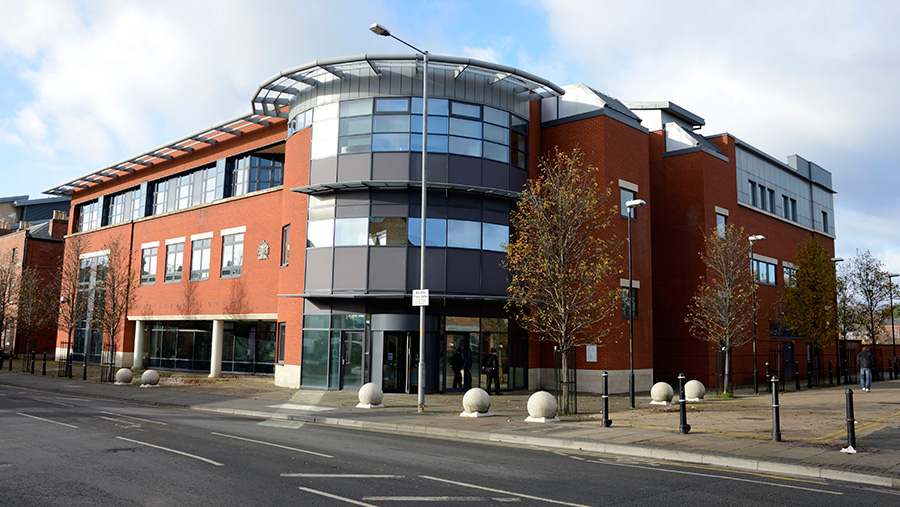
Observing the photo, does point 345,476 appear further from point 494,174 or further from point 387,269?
point 494,174

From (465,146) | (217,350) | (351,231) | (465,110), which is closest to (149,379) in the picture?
(217,350)

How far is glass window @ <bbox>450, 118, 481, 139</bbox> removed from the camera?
2548cm

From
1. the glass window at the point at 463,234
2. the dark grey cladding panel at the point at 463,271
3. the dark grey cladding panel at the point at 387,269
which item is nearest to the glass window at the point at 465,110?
the glass window at the point at 463,234

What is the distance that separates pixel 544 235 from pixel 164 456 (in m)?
11.6

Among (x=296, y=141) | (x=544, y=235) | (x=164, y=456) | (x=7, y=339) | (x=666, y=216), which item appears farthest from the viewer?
(x=7, y=339)

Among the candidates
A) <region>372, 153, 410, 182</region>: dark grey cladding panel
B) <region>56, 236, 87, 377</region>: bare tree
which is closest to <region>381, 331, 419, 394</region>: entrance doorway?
<region>372, 153, 410, 182</region>: dark grey cladding panel

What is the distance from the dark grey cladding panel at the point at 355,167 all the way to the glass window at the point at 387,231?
176cm

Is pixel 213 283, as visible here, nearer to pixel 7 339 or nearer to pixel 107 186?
pixel 107 186

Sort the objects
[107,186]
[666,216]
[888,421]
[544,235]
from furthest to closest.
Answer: [107,186] → [666,216] → [544,235] → [888,421]

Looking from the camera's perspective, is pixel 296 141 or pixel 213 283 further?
pixel 213 283

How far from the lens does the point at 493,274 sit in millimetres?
25750

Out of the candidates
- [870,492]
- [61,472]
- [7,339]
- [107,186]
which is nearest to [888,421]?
[870,492]

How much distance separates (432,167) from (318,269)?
6155 mm

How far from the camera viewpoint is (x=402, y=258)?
24.6 m
